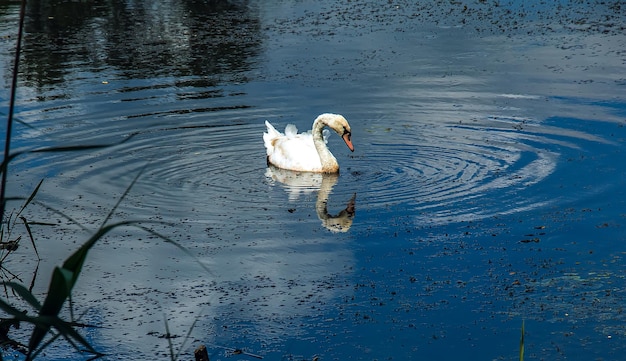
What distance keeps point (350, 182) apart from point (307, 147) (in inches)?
42.9

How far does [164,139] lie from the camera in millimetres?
12320

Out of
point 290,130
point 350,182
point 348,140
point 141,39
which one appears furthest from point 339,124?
point 141,39

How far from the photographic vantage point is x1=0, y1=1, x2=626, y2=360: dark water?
266 inches

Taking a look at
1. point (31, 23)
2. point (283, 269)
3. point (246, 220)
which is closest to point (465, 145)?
point (246, 220)

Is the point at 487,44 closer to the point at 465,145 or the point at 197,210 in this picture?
the point at 465,145

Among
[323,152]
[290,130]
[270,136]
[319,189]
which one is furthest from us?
[290,130]

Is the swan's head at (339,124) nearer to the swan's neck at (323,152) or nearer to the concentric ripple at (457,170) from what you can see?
the swan's neck at (323,152)

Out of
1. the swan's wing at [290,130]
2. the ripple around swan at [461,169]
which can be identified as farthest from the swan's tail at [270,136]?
the ripple around swan at [461,169]

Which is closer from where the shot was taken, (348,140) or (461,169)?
(461,169)

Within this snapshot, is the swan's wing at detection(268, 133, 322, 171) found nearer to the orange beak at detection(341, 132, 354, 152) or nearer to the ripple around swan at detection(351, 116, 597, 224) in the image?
the orange beak at detection(341, 132, 354, 152)

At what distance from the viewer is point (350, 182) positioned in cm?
1069

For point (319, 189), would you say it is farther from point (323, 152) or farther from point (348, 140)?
point (348, 140)

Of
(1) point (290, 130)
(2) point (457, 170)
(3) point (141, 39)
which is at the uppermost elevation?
(2) point (457, 170)

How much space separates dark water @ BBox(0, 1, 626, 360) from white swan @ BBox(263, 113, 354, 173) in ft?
0.73
